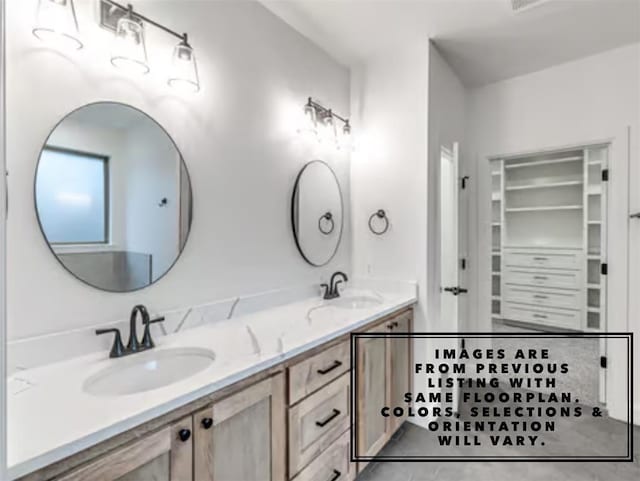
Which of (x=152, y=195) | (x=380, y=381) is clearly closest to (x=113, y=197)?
(x=152, y=195)

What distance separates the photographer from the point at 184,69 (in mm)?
1535

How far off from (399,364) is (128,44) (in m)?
2.13

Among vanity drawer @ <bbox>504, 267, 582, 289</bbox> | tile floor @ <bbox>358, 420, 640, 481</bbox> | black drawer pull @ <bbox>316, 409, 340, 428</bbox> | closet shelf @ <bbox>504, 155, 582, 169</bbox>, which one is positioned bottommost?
tile floor @ <bbox>358, 420, 640, 481</bbox>

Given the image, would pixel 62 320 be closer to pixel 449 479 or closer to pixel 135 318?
pixel 135 318

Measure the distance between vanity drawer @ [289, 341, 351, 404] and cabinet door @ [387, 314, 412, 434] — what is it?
49 centimetres

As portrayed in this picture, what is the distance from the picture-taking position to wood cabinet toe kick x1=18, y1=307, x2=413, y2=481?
0.86 m

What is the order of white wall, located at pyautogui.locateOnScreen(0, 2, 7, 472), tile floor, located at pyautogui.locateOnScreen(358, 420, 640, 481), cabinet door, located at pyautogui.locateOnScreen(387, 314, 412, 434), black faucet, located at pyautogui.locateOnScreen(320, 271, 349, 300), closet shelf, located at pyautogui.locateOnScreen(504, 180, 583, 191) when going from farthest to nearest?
1. closet shelf, located at pyautogui.locateOnScreen(504, 180, 583, 191)
2. black faucet, located at pyautogui.locateOnScreen(320, 271, 349, 300)
3. cabinet door, located at pyautogui.locateOnScreen(387, 314, 412, 434)
4. tile floor, located at pyautogui.locateOnScreen(358, 420, 640, 481)
5. white wall, located at pyautogui.locateOnScreen(0, 2, 7, 472)

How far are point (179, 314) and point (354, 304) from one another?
3.93 ft

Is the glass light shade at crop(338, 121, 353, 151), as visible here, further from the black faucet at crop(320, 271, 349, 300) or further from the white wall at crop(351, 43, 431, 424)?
the black faucet at crop(320, 271, 349, 300)

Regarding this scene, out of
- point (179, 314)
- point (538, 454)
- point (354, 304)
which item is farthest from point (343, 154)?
point (538, 454)

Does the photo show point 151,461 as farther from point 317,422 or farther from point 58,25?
point 58,25

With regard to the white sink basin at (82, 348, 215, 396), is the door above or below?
above

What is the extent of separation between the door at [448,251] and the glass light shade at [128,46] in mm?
2001

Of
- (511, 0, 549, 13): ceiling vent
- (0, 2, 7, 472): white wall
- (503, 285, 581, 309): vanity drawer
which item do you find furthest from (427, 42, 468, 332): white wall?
(503, 285, 581, 309): vanity drawer
